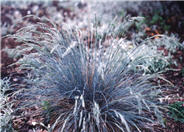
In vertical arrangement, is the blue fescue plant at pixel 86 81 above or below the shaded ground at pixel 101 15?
below

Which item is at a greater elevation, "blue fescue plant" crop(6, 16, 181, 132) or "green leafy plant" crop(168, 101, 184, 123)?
"blue fescue plant" crop(6, 16, 181, 132)

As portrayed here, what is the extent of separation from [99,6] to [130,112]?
380cm

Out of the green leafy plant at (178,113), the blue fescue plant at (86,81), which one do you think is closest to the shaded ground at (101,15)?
the green leafy plant at (178,113)

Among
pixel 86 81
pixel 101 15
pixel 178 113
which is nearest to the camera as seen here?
pixel 86 81

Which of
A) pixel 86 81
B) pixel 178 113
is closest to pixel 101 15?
pixel 86 81

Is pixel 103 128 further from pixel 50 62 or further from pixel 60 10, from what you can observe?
pixel 60 10

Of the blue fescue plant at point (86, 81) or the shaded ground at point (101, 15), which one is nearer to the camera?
the blue fescue plant at point (86, 81)

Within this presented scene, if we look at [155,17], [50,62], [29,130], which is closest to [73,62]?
[50,62]

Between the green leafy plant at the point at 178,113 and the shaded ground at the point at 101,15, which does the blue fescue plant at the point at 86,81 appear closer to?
the green leafy plant at the point at 178,113

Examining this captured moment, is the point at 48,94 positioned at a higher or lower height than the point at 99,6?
lower

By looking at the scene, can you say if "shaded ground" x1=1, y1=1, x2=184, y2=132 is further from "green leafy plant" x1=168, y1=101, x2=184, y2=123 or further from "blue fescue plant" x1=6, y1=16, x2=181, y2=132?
"blue fescue plant" x1=6, y1=16, x2=181, y2=132

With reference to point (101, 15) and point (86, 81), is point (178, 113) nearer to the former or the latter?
point (86, 81)

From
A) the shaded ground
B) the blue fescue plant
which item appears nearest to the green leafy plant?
the blue fescue plant

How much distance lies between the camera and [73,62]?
2367mm
